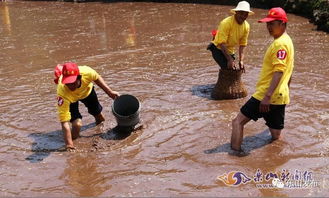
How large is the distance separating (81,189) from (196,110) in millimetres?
2669

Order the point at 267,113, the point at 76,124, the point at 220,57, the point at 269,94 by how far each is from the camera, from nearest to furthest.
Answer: the point at 269,94 → the point at 267,113 → the point at 76,124 → the point at 220,57

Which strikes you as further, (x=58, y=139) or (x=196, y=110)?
(x=196, y=110)

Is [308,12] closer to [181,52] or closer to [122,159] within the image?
[181,52]

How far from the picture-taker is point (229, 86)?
23.4ft

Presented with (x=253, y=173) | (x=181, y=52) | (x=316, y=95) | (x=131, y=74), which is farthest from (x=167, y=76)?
(x=253, y=173)

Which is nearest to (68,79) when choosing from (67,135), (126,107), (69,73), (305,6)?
(69,73)

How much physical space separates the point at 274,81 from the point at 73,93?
2.71 m

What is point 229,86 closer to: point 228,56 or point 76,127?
point 228,56

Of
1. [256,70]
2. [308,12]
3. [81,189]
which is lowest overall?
[81,189]

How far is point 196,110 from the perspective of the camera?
683 cm

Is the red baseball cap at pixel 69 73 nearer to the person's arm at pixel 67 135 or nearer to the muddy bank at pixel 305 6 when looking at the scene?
the person's arm at pixel 67 135

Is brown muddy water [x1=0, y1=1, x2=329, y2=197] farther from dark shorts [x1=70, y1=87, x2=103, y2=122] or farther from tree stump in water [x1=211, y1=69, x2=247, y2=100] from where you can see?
dark shorts [x1=70, y1=87, x2=103, y2=122]

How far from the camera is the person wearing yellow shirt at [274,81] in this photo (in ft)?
15.8

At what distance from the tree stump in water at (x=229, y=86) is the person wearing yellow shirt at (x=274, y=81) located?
1808 millimetres
